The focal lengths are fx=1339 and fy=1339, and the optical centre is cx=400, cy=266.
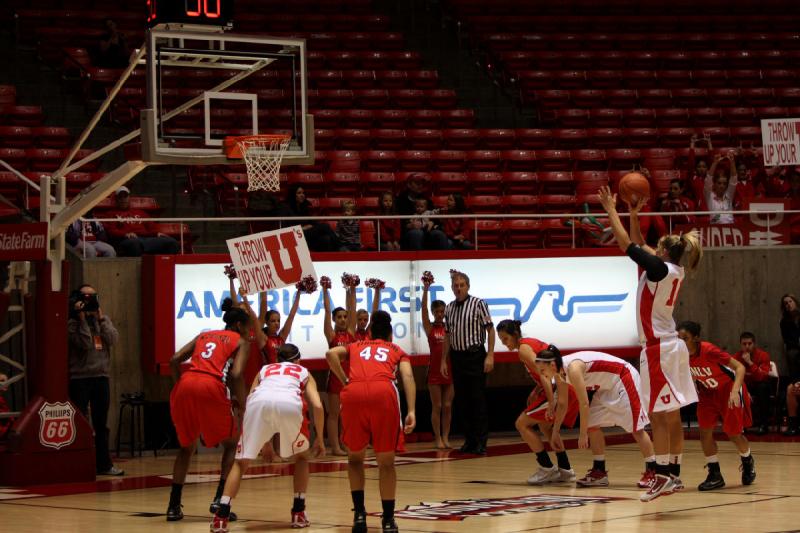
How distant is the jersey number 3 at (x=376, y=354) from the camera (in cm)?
866

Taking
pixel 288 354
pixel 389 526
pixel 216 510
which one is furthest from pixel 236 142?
pixel 389 526

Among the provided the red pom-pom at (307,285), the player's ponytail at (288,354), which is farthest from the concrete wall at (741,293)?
the player's ponytail at (288,354)

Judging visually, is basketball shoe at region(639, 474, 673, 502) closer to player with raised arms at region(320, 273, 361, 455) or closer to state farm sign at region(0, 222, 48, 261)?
player with raised arms at region(320, 273, 361, 455)

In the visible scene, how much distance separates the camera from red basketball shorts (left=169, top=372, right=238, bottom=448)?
30.8 ft

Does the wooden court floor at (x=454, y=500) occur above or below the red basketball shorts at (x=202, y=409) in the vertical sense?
below

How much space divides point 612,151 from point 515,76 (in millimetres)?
2943

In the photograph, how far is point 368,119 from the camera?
1991 centimetres

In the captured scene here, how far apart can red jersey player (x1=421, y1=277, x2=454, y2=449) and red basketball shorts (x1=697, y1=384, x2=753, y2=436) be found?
413 centimetres

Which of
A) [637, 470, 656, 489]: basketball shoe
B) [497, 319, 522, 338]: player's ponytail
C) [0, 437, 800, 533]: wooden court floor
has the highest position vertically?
[497, 319, 522, 338]: player's ponytail

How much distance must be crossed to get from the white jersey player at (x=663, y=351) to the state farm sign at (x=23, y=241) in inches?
204

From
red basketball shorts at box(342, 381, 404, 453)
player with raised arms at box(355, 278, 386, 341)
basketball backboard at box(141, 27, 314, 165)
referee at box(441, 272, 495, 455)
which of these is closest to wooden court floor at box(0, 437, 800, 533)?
referee at box(441, 272, 495, 455)

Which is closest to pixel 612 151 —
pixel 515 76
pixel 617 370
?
pixel 515 76

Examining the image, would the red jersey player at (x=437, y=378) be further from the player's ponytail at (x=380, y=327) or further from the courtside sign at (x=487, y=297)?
the player's ponytail at (x=380, y=327)

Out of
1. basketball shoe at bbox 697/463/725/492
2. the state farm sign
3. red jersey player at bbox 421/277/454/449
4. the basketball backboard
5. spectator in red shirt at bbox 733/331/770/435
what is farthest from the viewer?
spectator in red shirt at bbox 733/331/770/435
